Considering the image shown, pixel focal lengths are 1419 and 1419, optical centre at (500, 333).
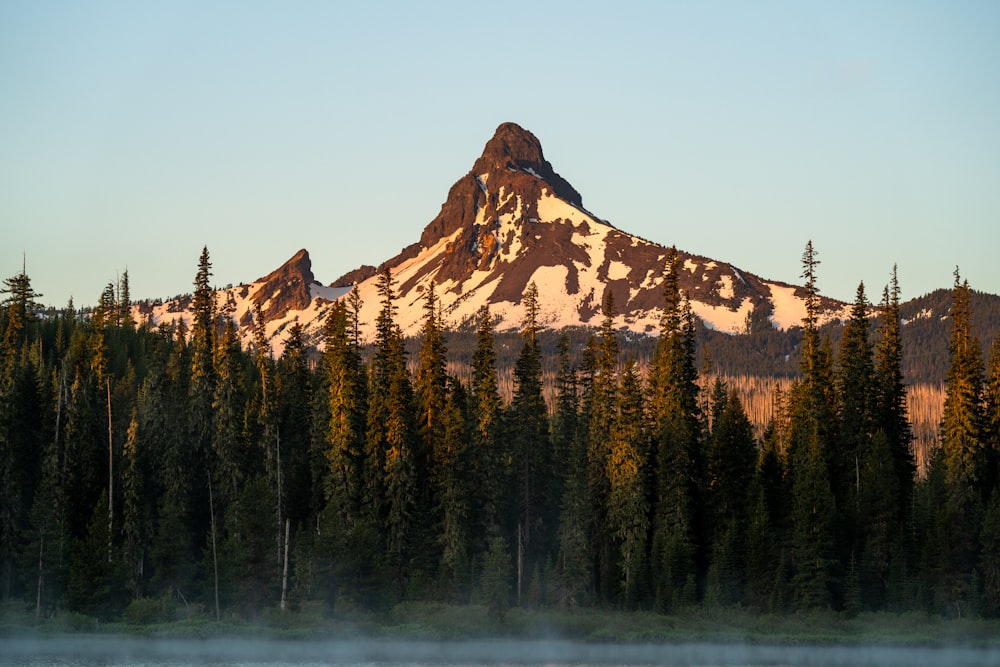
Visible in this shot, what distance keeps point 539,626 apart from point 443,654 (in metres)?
8.23

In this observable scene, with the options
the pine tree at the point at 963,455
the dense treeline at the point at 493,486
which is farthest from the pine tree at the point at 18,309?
the pine tree at the point at 963,455

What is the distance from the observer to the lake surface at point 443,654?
66.6 meters

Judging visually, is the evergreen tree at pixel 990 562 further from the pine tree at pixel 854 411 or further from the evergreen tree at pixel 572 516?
the evergreen tree at pixel 572 516

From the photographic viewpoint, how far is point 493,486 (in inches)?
3568

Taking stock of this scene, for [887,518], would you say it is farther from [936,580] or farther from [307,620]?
[307,620]

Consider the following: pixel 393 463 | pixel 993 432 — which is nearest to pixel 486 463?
pixel 393 463

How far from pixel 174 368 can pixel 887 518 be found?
49.1 m

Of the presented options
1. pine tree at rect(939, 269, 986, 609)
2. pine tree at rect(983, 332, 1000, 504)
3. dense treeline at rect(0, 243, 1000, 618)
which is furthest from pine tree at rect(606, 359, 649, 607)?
pine tree at rect(983, 332, 1000, 504)

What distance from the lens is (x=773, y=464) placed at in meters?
93.0

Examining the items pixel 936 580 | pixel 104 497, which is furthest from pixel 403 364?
pixel 936 580

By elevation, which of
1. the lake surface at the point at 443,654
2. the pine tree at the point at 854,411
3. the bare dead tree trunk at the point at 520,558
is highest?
the pine tree at the point at 854,411

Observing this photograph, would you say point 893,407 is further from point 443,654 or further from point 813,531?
point 443,654

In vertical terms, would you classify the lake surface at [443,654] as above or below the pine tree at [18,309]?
below

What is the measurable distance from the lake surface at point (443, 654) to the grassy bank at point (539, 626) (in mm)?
1139
